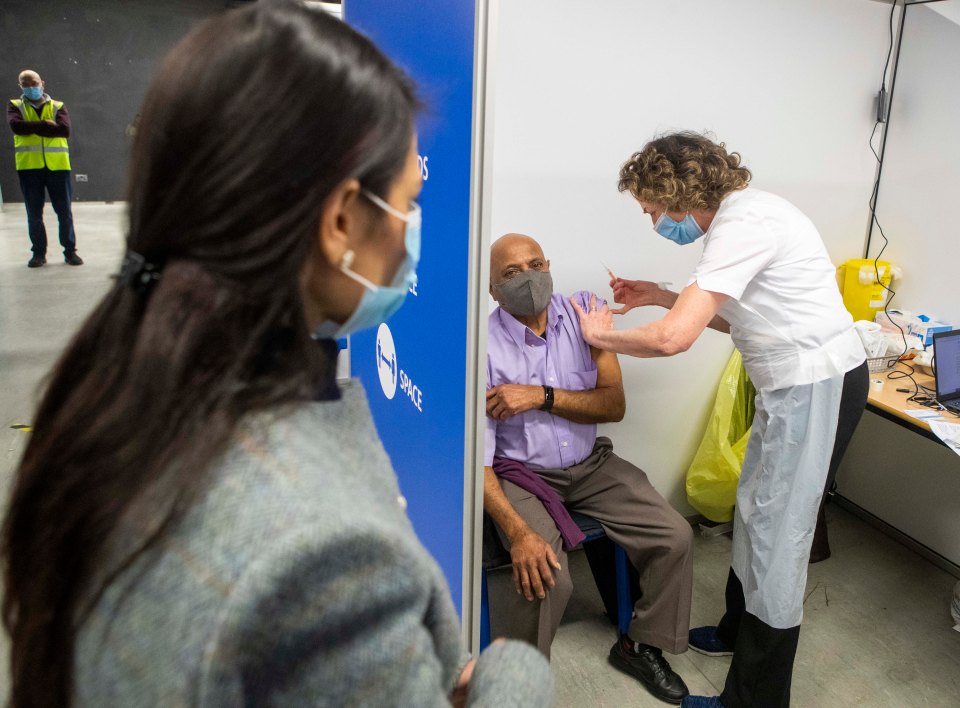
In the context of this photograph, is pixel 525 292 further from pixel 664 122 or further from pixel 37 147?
pixel 37 147

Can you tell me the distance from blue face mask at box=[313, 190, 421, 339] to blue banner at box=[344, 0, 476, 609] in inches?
11.9

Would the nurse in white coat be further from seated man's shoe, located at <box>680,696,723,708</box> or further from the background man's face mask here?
the background man's face mask

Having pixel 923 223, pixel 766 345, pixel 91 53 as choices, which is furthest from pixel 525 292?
pixel 91 53

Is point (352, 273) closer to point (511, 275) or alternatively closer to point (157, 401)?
point (157, 401)

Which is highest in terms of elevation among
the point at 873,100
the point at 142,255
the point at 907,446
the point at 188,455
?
the point at 873,100

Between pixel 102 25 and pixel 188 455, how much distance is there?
29.0 ft

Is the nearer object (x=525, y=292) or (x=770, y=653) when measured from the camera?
(x=770, y=653)

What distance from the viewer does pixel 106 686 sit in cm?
46

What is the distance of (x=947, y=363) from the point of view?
2.14 m

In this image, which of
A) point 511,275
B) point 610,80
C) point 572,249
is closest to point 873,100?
point 610,80

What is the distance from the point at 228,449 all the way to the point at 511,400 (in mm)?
1463

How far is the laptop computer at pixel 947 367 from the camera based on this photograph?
2094mm

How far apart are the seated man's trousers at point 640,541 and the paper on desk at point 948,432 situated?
0.70 m

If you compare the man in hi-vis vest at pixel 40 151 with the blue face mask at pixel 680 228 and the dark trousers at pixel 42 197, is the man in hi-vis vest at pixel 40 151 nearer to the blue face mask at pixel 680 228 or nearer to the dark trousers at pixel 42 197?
the dark trousers at pixel 42 197
